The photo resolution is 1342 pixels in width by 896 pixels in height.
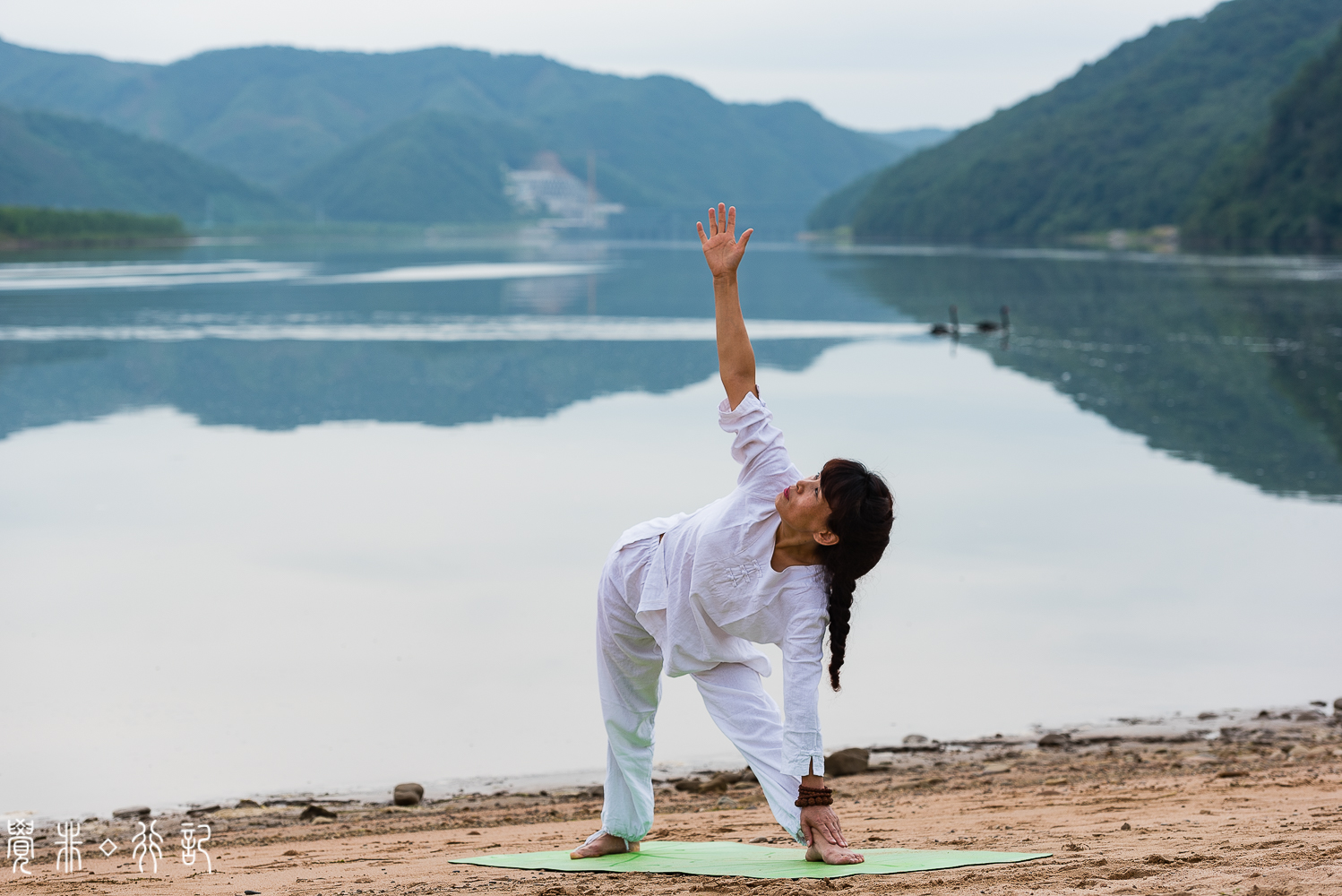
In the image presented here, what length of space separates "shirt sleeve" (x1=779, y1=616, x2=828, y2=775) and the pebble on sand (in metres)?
2.46

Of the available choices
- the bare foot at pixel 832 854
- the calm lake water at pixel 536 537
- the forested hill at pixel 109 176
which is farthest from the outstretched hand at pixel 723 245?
the forested hill at pixel 109 176

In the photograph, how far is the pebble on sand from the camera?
545 cm

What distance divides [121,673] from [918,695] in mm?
4169

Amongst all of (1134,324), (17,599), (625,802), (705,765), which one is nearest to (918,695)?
(705,765)

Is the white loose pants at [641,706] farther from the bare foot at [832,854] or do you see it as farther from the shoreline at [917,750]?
the shoreline at [917,750]

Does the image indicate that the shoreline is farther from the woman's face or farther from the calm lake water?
the woman's face

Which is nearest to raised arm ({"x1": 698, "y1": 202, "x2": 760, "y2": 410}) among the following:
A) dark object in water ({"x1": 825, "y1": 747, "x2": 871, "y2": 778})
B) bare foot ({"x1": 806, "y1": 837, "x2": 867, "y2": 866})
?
bare foot ({"x1": 806, "y1": 837, "x2": 867, "y2": 866})

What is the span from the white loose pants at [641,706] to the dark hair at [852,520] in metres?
0.46

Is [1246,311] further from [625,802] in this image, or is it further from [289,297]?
[625,802]

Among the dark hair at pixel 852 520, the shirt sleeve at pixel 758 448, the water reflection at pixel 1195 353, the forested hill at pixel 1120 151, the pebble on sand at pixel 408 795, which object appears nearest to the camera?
the dark hair at pixel 852 520

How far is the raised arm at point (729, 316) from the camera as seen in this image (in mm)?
3486

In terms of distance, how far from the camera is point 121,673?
23.2 feet

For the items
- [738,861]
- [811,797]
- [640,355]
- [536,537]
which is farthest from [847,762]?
[640,355]

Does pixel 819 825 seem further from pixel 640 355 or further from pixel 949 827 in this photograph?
pixel 640 355
